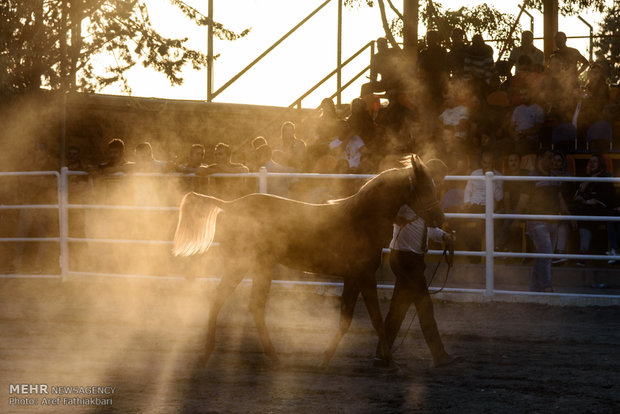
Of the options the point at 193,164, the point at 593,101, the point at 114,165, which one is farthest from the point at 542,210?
the point at 114,165

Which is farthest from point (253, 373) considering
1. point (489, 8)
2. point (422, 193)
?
point (489, 8)

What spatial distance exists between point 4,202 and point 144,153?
2862 mm

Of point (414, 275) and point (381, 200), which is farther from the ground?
point (381, 200)

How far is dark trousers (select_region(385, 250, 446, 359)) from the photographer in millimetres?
6988

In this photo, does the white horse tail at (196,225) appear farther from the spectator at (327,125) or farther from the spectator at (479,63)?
the spectator at (479,63)

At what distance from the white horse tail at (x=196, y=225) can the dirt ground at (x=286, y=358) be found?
881 mm

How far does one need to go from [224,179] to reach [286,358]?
14.1 feet

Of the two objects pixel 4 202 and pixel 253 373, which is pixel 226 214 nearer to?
pixel 253 373

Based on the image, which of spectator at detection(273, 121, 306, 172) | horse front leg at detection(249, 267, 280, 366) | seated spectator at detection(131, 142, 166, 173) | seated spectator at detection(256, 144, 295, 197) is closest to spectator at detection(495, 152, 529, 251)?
spectator at detection(273, 121, 306, 172)

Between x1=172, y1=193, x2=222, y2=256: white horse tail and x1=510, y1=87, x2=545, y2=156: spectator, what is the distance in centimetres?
581

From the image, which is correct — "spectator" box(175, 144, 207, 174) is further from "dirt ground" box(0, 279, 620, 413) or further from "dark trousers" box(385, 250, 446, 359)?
"dark trousers" box(385, 250, 446, 359)

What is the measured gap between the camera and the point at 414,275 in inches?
278

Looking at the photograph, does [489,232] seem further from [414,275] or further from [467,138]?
[414,275]

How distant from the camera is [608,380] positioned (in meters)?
6.56
